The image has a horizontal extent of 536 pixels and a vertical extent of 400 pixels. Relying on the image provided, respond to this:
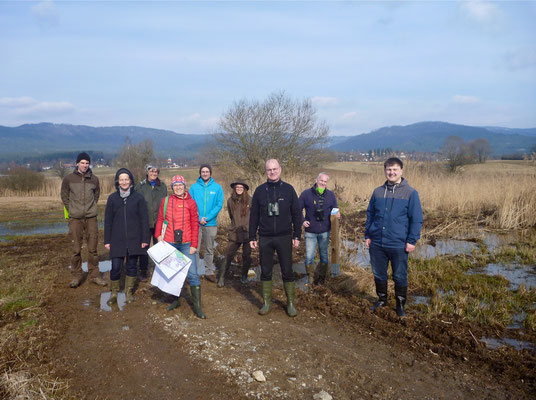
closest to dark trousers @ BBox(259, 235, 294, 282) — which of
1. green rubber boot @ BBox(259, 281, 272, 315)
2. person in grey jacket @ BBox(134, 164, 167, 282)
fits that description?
green rubber boot @ BBox(259, 281, 272, 315)

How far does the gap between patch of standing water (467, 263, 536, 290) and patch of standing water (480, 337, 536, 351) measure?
2.33 metres

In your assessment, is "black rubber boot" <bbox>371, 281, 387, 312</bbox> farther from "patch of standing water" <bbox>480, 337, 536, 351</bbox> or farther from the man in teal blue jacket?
the man in teal blue jacket

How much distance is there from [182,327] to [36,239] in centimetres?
859

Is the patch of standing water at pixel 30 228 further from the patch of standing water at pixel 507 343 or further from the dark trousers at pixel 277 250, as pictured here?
the patch of standing water at pixel 507 343

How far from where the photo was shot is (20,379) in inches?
133

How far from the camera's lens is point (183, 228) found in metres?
5.21

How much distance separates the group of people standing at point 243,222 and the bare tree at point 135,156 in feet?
94.5

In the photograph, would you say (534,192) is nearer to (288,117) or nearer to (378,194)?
(378,194)

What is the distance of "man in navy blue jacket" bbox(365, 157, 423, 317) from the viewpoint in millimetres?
4734

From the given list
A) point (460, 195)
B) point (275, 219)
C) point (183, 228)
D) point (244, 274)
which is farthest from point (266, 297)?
point (460, 195)

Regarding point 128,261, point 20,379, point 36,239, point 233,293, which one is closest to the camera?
point 20,379

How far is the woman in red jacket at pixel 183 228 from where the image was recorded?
5145 mm

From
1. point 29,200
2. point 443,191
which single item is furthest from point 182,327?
point 29,200

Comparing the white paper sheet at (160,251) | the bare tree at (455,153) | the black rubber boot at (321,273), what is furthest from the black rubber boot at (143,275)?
the bare tree at (455,153)
